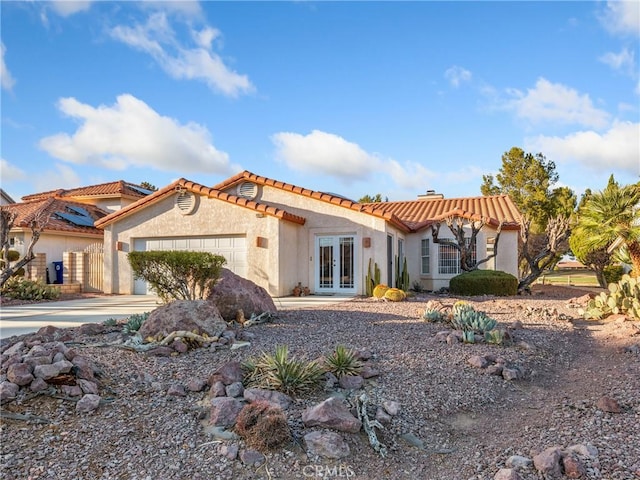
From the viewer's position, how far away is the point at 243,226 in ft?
54.9

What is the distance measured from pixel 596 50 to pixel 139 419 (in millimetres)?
13846

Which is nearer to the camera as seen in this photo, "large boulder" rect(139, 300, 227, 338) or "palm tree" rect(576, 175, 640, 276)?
"large boulder" rect(139, 300, 227, 338)

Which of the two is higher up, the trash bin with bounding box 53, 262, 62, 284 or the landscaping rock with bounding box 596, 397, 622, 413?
the trash bin with bounding box 53, 262, 62, 284

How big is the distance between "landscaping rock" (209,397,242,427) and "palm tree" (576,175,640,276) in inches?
342

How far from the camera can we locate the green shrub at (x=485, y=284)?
17.0 m

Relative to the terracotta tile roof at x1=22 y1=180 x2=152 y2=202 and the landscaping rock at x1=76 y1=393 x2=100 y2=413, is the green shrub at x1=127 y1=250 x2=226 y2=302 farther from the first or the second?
the terracotta tile roof at x1=22 y1=180 x2=152 y2=202

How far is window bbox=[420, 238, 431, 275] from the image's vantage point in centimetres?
2050

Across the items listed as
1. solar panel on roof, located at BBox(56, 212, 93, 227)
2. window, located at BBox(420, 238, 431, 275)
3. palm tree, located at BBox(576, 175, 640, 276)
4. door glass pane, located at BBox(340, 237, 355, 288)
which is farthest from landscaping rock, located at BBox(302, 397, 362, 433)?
solar panel on roof, located at BBox(56, 212, 93, 227)

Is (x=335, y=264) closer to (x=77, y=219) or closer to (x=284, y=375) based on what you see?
(x=284, y=375)

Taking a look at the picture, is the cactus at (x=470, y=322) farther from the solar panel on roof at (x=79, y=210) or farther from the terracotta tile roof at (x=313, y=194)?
the solar panel on roof at (x=79, y=210)

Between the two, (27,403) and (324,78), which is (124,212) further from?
(27,403)

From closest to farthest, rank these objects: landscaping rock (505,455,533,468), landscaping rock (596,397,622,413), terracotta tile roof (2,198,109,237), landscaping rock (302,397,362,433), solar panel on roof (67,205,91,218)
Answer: landscaping rock (505,455,533,468), landscaping rock (302,397,362,433), landscaping rock (596,397,622,413), terracotta tile roof (2,198,109,237), solar panel on roof (67,205,91,218)

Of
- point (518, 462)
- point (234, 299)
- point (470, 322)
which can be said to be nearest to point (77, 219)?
point (234, 299)

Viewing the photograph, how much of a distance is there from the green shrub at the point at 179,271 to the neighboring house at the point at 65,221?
11905 millimetres
